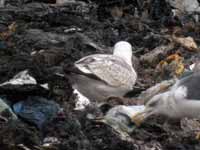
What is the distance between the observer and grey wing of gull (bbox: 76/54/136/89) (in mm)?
6008

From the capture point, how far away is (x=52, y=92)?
5793 mm

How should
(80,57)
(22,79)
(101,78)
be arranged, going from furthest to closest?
(80,57), (101,78), (22,79)

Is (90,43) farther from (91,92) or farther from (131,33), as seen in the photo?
(91,92)

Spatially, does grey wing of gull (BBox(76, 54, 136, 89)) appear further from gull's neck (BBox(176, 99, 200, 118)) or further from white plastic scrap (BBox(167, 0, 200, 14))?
white plastic scrap (BBox(167, 0, 200, 14))

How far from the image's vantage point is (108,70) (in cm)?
604

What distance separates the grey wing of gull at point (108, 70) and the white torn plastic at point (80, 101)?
229 millimetres

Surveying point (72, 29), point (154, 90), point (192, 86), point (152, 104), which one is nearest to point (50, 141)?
point (152, 104)

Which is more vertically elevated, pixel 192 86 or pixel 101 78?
pixel 192 86

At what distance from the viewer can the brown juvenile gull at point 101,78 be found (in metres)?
6.00

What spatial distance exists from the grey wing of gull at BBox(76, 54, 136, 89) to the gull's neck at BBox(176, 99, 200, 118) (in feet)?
2.86

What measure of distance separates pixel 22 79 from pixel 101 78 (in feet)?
2.22

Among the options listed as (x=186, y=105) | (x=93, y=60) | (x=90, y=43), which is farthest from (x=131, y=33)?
(x=186, y=105)

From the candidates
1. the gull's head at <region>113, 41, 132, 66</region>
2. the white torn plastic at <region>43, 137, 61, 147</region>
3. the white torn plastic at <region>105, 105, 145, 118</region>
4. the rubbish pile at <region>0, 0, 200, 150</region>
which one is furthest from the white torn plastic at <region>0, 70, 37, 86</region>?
the gull's head at <region>113, 41, 132, 66</region>

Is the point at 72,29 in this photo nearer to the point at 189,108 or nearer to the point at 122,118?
the point at 122,118
